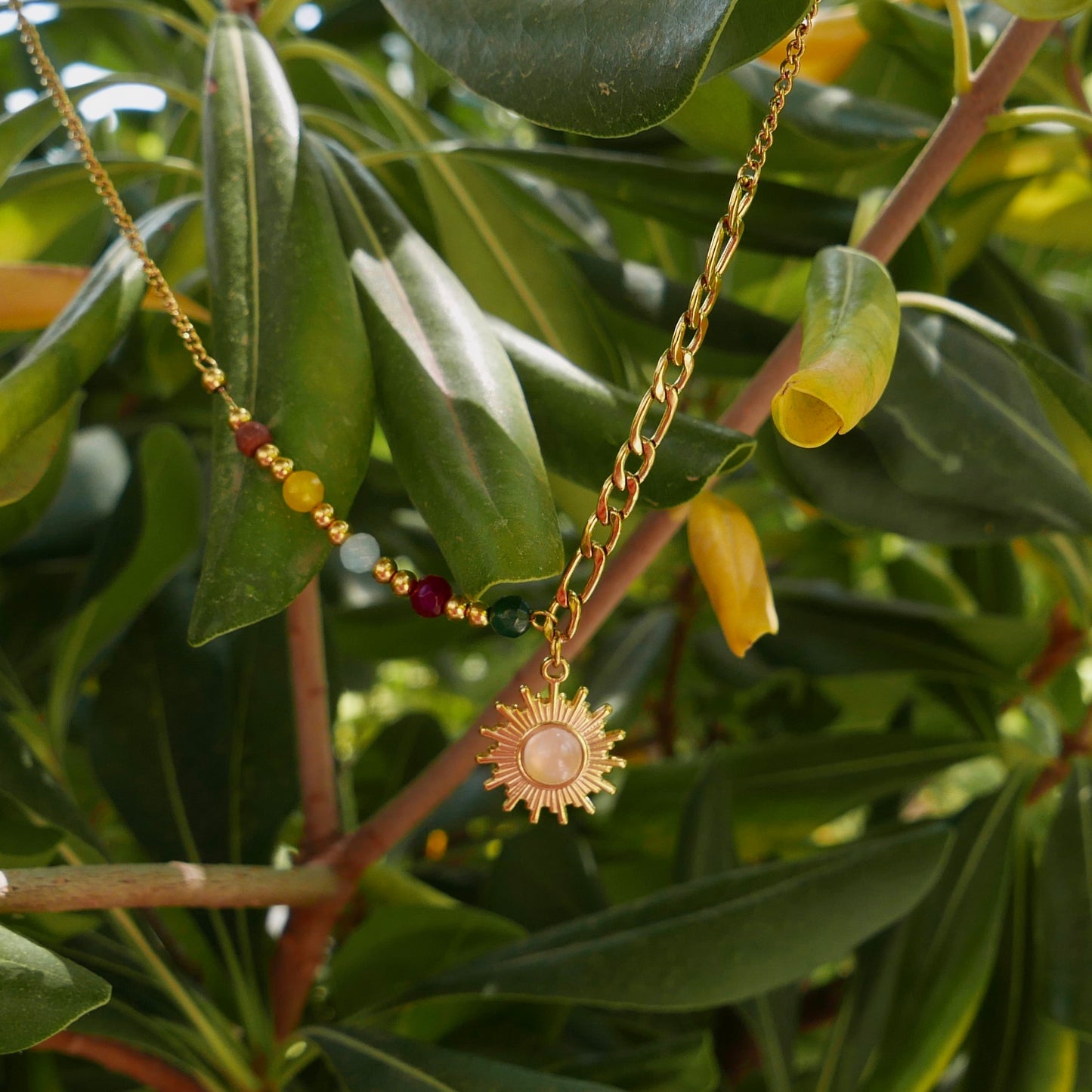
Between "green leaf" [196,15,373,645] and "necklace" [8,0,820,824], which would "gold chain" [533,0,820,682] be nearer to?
"necklace" [8,0,820,824]

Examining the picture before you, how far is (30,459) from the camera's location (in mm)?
578

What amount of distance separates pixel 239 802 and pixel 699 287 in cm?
55

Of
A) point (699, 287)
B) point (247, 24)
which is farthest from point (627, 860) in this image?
point (247, 24)

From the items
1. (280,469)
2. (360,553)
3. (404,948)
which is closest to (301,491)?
(280,469)

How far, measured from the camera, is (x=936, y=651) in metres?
1.04

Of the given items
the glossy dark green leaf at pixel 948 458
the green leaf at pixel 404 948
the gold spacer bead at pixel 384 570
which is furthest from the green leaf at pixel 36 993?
the glossy dark green leaf at pixel 948 458

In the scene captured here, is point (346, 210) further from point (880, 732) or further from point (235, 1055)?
point (880, 732)

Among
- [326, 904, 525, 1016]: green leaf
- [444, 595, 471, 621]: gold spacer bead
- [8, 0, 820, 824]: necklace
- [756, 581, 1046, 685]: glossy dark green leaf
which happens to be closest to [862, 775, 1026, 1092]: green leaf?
[756, 581, 1046, 685]: glossy dark green leaf

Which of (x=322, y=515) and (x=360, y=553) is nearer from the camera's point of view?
(x=322, y=515)

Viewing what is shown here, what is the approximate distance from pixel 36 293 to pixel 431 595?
0.34 meters

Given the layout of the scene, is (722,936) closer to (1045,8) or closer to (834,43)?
(1045,8)

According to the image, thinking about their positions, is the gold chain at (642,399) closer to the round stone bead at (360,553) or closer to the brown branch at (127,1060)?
the round stone bead at (360,553)

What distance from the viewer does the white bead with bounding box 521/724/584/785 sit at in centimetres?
61

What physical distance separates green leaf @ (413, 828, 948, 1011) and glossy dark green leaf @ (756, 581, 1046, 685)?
0.30 metres
